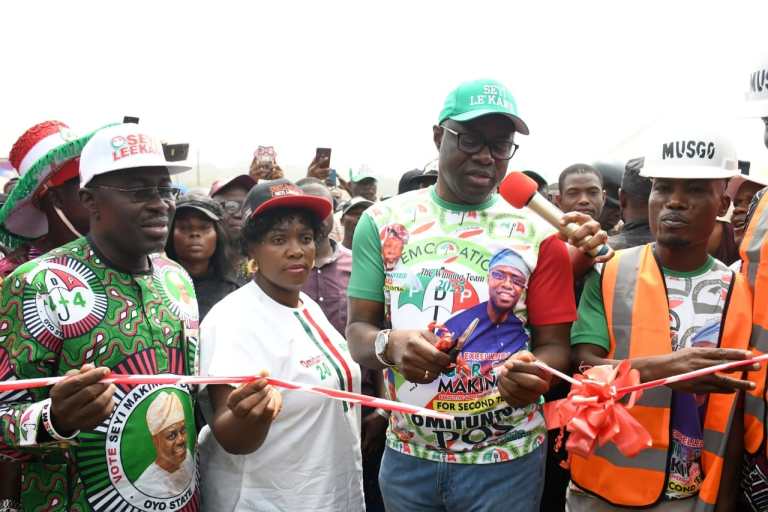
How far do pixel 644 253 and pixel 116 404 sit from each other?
216 cm

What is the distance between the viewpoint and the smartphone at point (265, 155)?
7410 millimetres

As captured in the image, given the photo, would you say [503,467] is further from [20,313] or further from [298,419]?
[20,313]

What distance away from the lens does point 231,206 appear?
216 inches

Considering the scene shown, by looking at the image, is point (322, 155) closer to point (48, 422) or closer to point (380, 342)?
point (380, 342)

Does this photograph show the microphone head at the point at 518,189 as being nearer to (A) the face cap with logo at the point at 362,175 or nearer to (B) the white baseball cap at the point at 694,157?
(B) the white baseball cap at the point at 694,157

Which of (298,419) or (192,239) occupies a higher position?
(192,239)

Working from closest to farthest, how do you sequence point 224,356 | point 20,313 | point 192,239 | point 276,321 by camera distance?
point 20,313 → point 224,356 → point 276,321 → point 192,239

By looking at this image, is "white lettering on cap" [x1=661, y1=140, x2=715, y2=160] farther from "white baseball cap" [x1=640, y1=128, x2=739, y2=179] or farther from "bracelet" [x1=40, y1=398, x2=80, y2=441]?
"bracelet" [x1=40, y1=398, x2=80, y2=441]

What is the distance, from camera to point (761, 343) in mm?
2807

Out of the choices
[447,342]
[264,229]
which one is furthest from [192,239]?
[447,342]

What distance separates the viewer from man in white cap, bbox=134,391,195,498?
2648mm

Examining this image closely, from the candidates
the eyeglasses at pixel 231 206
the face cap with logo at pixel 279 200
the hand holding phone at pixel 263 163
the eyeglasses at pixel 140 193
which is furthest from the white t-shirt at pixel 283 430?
the hand holding phone at pixel 263 163

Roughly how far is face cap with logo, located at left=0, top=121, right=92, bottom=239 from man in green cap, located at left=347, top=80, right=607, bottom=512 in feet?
4.06

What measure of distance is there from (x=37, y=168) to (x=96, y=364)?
2.85ft
